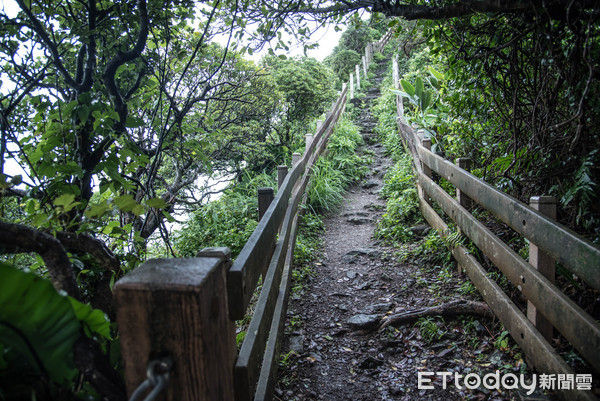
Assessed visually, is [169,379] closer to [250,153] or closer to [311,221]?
[311,221]

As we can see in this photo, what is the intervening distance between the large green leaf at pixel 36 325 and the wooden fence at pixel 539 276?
6.50 ft

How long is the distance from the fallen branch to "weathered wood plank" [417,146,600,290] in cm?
81

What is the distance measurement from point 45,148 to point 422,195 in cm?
488

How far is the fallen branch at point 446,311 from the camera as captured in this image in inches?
123

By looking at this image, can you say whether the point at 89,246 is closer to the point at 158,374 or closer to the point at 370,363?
the point at 158,374

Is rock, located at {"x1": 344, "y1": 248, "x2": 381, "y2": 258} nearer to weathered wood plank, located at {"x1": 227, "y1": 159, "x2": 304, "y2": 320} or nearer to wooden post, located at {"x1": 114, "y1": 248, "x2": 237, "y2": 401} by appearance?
weathered wood plank, located at {"x1": 227, "y1": 159, "x2": 304, "y2": 320}

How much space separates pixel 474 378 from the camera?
256 centimetres

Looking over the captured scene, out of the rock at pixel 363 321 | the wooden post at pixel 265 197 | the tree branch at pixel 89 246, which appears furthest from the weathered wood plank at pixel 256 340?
the rock at pixel 363 321

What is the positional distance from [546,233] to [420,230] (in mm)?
3212

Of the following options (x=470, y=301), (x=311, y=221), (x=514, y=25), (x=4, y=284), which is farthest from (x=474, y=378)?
(x=311, y=221)

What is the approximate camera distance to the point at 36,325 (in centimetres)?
87

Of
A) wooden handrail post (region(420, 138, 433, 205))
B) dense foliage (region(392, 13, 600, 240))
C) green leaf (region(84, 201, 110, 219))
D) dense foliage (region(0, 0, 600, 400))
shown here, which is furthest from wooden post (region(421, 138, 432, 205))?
green leaf (region(84, 201, 110, 219))

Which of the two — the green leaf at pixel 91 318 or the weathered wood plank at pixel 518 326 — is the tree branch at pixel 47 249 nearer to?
the green leaf at pixel 91 318

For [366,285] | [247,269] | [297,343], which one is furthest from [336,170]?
[247,269]
